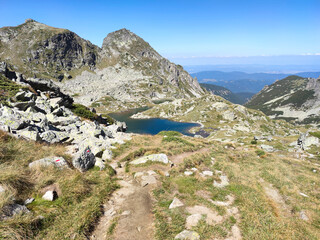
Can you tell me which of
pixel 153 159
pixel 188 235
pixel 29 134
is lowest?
pixel 153 159

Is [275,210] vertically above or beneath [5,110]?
beneath

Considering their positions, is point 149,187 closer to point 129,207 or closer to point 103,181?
point 129,207

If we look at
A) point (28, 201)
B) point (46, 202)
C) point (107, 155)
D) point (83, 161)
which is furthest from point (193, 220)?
point (107, 155)

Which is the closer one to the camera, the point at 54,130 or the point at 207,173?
the point at 207,173

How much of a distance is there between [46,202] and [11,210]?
183cm

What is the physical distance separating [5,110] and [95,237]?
71.4 ft

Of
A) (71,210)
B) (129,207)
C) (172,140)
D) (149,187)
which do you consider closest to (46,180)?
(71,210)

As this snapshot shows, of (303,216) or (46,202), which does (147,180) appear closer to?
(46,202)

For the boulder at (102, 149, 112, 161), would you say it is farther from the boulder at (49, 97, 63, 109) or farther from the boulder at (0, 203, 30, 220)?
the boulder at (49, 97, 63, 109)

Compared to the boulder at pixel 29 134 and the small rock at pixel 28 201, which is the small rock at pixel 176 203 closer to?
the small rock at pixel 28 201

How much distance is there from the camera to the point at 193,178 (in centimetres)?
1628

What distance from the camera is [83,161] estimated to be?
47.2 ft

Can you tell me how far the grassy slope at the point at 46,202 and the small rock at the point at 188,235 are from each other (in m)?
5.00

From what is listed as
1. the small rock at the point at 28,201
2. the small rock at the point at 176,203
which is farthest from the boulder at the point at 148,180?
the small rock at the point at 28,201
